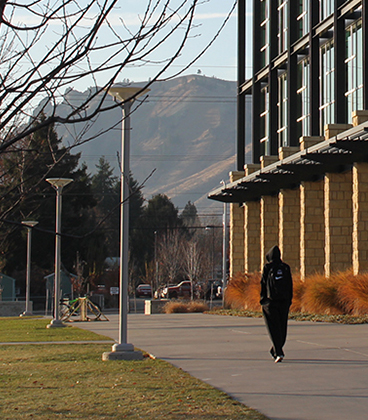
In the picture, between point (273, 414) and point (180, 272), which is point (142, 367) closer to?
point (273, 414)

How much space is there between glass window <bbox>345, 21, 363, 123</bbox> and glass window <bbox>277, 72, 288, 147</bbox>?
274 inches

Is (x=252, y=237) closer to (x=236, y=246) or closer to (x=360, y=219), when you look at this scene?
(x=236, y=246)

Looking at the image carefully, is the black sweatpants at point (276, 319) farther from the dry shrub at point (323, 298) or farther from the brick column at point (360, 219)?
the brick column at point (360, 219)

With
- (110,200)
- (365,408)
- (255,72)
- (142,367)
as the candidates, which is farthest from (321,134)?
(110,200)

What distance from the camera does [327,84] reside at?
96.2 feet

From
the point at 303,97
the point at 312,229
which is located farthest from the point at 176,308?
the point at 303,97

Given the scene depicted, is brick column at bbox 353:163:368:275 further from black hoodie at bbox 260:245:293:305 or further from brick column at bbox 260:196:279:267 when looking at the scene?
black hoodie at bbox 260:245:293:305

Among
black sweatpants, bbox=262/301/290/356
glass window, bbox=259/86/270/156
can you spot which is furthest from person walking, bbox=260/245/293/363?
glass window, bbox=259/86/270/156

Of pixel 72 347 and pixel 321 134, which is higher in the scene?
pixel 321 134

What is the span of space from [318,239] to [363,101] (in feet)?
20.1

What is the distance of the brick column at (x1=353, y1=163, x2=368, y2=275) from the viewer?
23.5m

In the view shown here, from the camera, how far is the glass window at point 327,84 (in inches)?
1131

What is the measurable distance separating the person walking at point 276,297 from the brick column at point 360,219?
40.5ft

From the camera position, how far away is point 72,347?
15.1m
